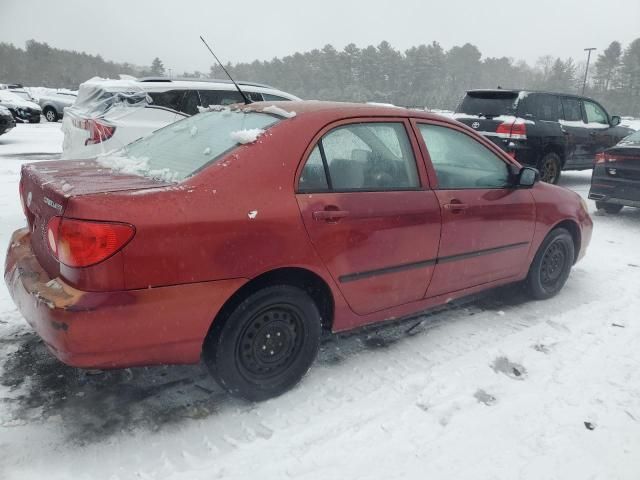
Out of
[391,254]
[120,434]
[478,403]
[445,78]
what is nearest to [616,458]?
[478,403]

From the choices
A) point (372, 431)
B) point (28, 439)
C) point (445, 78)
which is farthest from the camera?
point (445, 78)

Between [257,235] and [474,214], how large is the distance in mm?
1675

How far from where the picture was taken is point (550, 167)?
30.6ft

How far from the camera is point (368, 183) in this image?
2.90m

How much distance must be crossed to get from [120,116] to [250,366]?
454 cm

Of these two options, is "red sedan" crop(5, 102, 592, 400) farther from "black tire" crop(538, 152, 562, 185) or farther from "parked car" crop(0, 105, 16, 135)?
"parked car" crop(0, 105, 16, 135)

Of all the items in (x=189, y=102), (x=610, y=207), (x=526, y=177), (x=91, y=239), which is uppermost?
(x=189, y=102)

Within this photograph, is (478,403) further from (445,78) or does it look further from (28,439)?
(445,78)

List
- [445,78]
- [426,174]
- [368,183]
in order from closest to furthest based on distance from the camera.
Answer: [368,183] → [426,174] → [445,78]

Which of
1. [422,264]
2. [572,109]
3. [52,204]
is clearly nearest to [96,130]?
[52,204]

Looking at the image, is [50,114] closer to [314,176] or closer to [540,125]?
[540,125]

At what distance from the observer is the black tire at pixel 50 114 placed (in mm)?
22500

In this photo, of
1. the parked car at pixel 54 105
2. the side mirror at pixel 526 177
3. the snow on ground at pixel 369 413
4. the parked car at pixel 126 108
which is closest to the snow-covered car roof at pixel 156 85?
the parked car at pixel 126 108

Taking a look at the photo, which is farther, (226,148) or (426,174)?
(426,174)
